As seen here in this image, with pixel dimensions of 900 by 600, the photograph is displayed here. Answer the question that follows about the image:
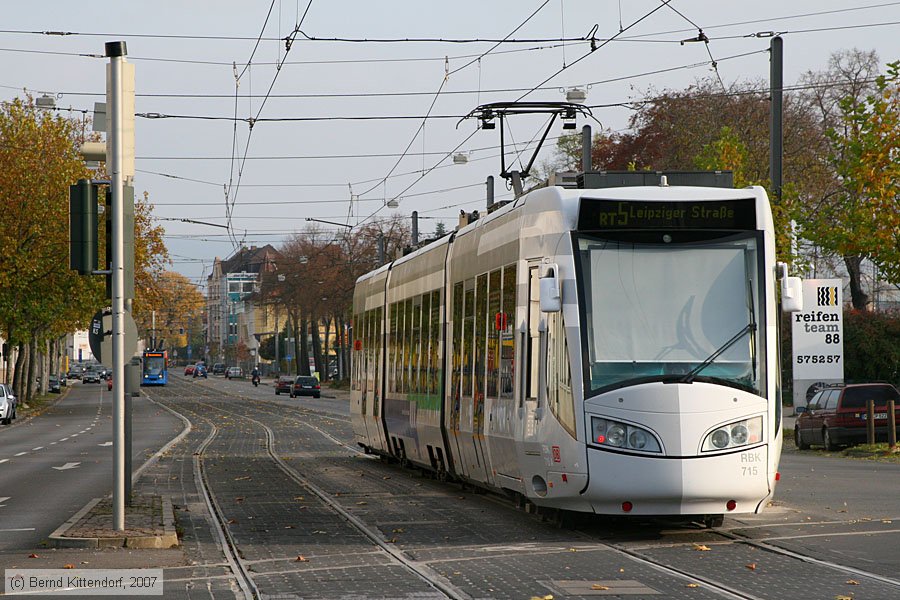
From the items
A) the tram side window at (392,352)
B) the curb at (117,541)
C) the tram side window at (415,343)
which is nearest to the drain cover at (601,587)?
the curb at (117,541)

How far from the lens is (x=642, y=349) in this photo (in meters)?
13.4

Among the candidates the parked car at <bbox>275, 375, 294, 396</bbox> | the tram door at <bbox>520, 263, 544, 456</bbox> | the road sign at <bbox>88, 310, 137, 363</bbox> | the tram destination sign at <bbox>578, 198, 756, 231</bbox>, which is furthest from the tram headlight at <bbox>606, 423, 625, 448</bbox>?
the parked car at <bbox>275, 375, 294, 396</bbox>

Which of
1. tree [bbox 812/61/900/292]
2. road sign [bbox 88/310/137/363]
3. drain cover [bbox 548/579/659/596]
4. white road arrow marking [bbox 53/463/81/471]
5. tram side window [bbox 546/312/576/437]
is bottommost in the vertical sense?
white road arrow marking [bbox 53/463/81/471]

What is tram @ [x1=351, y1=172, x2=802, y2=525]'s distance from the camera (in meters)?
13.0

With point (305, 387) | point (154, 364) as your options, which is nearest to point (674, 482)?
point (305, 387)

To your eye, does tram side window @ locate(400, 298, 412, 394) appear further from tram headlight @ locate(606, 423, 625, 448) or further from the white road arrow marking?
tram headlight @ locate(606, 423, 625, 448)

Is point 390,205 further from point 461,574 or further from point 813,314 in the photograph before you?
point 461,574

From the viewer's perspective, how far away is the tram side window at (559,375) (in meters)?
13.3

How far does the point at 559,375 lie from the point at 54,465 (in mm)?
16518

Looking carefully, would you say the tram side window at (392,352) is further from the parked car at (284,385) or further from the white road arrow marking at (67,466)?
the parked car at (284,385)

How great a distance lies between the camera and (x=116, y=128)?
14062 millimetres

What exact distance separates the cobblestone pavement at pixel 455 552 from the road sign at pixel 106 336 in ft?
6.63

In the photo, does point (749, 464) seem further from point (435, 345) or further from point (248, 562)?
point (435, 345)

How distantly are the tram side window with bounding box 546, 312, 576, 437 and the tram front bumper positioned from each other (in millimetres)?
505
